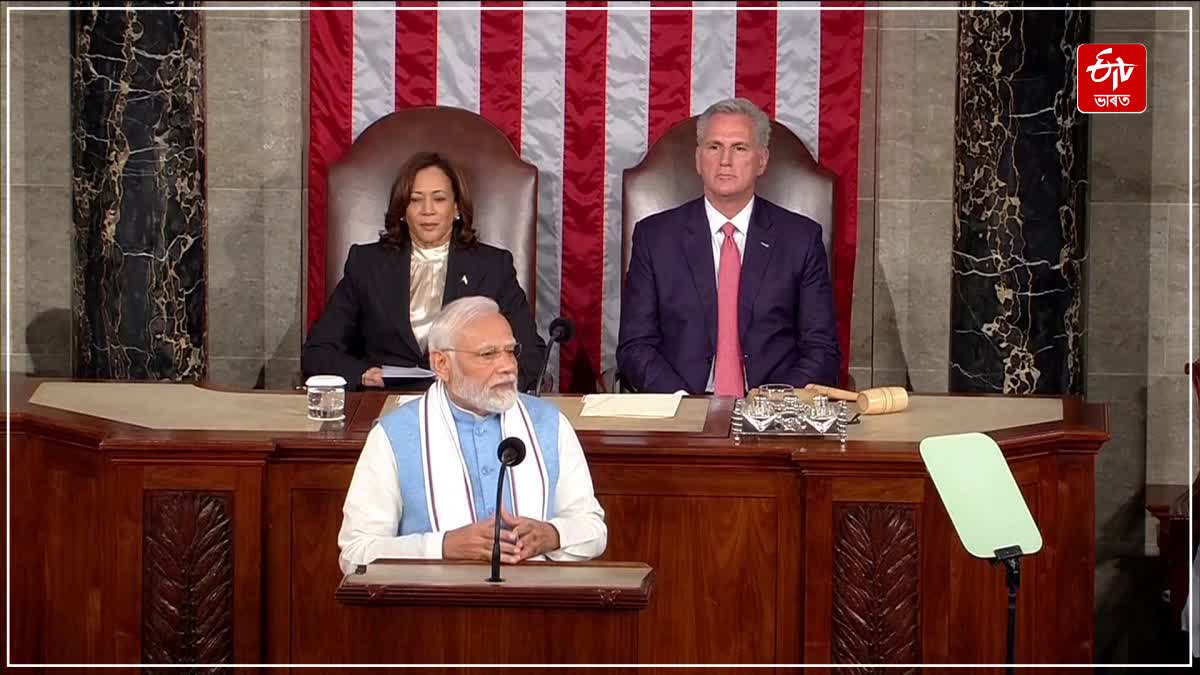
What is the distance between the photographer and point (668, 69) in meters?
6.92

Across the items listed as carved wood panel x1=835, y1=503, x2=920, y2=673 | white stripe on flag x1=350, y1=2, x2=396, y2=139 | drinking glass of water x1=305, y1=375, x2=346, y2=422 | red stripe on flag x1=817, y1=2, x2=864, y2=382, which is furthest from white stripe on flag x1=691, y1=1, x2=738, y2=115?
carved wood panel x1=835, y1=503, x2=920, y2=673

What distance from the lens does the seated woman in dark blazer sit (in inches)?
243

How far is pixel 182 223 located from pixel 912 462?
10.6 ft

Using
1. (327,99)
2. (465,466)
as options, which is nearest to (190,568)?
(465,466)

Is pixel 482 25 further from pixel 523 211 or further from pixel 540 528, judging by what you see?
pixel 540 528

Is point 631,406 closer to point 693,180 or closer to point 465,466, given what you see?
point 465,466

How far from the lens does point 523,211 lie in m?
6.50

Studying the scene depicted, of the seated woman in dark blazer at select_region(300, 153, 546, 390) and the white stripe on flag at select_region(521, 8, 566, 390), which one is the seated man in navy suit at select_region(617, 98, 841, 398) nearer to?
the seated woman in dark blazer at select_region(300, 153, 546, 390)

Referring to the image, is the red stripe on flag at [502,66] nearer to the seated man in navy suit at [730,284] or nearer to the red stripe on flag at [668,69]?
the red stripe on flag at [668,69]

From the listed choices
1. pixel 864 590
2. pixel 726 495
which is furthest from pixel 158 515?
pixel 864 590

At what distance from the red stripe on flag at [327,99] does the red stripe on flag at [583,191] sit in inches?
31.9

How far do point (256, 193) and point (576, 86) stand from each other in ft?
4.30

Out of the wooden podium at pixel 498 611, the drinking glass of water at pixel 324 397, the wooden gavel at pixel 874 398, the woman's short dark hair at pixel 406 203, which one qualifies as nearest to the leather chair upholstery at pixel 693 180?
the woman's short dark hair at pixel 406 203

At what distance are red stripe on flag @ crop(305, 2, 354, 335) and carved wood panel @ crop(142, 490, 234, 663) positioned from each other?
250 centimetres
